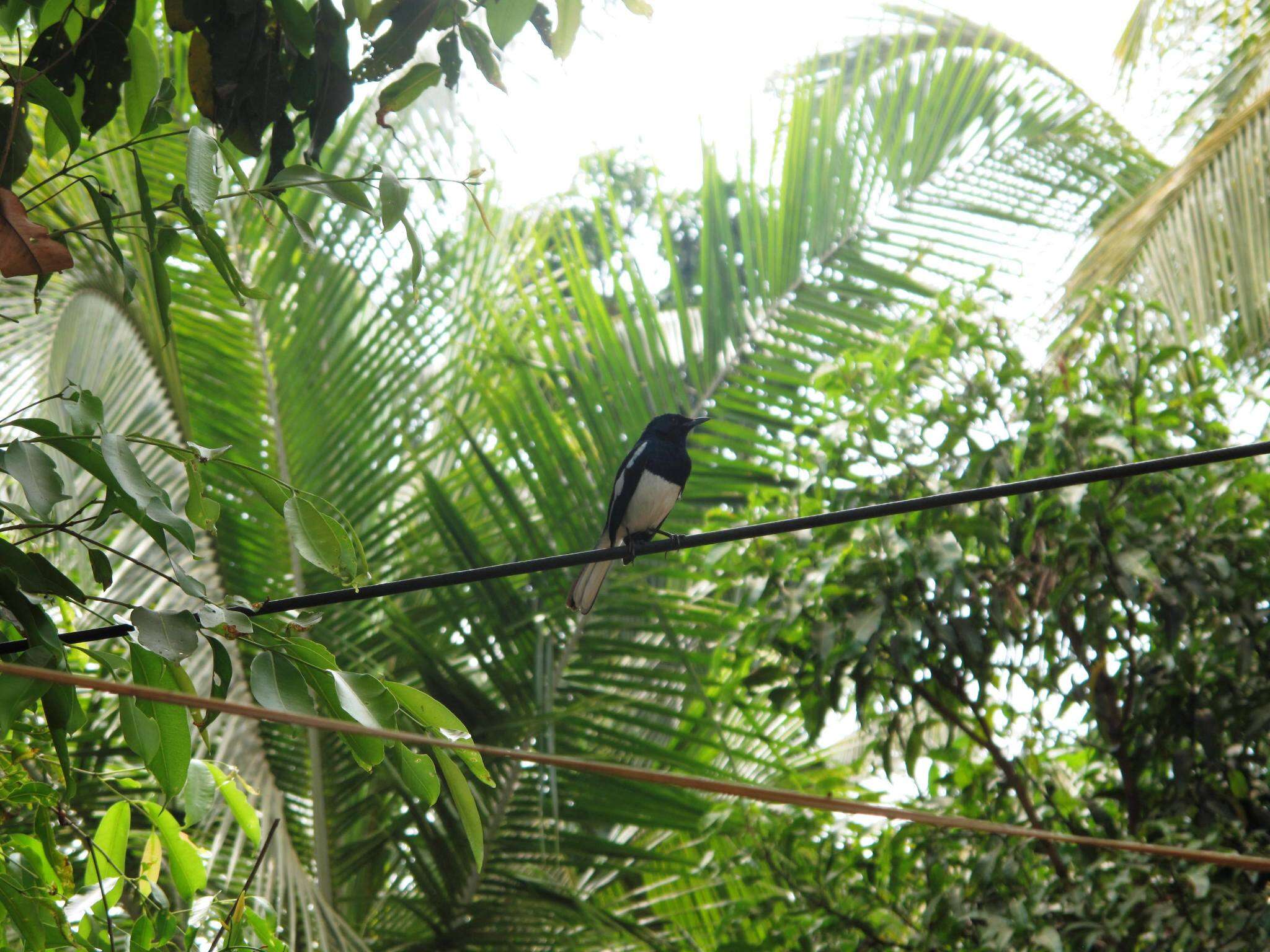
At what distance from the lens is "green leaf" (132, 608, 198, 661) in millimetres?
1553

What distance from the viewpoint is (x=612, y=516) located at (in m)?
4.40

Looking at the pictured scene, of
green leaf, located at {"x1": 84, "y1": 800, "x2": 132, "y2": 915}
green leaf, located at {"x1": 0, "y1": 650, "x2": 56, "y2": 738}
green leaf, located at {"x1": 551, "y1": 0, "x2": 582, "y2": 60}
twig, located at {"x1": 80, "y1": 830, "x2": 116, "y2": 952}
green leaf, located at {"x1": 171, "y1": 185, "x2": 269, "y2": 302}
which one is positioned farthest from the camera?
green leaf, located at {"x1": 84, "y1": 800, "x2": 132, "y2": 915}

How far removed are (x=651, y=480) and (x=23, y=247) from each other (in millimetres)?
2700

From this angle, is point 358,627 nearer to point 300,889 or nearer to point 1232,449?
point 300,889

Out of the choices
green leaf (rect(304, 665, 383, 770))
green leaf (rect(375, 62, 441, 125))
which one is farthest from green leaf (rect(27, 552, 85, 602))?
green leaf (rect(375, 62, 441, 125))

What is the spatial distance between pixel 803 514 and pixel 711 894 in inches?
88.1

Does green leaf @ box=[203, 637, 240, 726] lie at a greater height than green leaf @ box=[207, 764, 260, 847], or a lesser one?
greater

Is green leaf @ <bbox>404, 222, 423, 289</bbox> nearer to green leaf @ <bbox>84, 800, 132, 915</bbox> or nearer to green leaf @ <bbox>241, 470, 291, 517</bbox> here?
green leaf @ <bbox>241, 470, 291, 517</bbox>

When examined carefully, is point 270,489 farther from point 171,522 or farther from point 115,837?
point 115,837

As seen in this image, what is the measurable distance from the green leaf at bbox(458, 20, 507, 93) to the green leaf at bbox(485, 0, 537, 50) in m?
0.17

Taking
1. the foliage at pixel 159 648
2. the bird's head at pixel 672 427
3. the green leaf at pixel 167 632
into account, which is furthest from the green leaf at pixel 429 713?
the bird's head at pixel 672 427

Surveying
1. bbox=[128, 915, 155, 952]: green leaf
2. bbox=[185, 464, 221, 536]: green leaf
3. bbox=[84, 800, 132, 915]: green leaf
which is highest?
bbox=[185, 464, 221, 536]: green leaf

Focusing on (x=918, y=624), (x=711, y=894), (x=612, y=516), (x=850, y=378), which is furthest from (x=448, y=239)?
(x=711, y=894)

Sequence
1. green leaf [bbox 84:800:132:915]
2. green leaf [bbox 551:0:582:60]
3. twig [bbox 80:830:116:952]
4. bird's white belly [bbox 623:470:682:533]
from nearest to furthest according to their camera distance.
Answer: twig [bbox 80:830:116:952] → green leaf [bbox 551:0:582:60] → green leaf [bbox 84:800:132:915] → bird's white belly [bbox 623:470:682:533]
